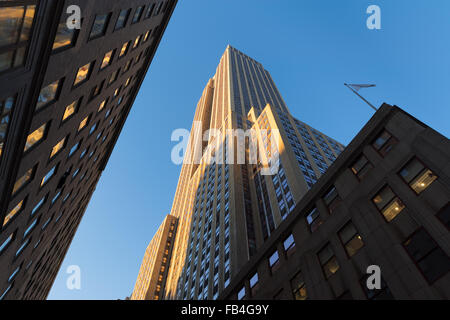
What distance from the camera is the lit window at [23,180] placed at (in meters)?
21.3

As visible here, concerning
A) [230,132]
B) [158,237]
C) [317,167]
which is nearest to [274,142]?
[317,167]

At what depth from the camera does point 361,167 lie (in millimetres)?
22391

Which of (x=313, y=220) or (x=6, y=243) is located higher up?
(x=313, y=220)

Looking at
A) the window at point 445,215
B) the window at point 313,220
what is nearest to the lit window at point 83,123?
the window at point 313,220

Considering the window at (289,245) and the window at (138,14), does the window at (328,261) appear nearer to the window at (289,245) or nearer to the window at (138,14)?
the window at (289,245)

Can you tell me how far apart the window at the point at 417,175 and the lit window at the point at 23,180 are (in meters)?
25.5

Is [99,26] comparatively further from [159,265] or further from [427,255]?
[159,265]

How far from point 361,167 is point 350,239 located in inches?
219

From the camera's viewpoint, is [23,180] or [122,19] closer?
[23,180]

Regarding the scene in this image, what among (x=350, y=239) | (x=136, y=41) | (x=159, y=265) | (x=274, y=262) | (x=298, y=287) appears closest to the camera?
(x=350, y=239)

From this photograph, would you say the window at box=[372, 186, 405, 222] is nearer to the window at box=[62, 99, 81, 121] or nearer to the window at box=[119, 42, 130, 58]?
the window at box=[62, 99, 81, 121]

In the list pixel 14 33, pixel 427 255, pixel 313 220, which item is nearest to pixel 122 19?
pixel 14 33

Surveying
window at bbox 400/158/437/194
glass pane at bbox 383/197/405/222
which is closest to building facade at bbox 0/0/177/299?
glass pane at bbox 383/197/405/222

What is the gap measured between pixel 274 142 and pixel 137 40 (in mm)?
43963
